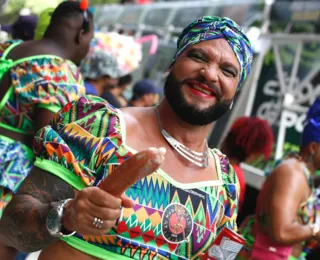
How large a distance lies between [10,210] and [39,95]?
1.10 meters

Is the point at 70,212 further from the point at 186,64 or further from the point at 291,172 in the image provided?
the point at 291,172

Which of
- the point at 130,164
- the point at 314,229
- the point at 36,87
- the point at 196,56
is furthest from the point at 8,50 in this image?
the point at 314,229

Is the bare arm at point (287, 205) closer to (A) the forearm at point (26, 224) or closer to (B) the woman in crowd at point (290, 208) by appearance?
(B) the woman in crowd at point (290, 208)

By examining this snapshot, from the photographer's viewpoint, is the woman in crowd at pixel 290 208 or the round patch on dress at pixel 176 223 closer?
the round patch on dress at pixel 176 223

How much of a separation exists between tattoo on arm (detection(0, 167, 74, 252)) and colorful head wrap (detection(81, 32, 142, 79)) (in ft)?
9.72

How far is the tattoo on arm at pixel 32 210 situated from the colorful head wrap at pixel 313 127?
2.10 m

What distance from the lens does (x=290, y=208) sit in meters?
3.19

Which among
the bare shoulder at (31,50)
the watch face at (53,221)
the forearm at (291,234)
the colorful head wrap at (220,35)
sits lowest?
the forearm at (291,234)

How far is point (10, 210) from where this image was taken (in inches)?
66.8

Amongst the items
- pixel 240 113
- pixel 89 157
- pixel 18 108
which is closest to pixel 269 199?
pixel 18 108

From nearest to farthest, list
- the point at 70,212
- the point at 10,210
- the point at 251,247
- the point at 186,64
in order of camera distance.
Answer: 1. the point at 70,212
2. the point at 10,210
3. the point at 186,64
4. the point at 251,247

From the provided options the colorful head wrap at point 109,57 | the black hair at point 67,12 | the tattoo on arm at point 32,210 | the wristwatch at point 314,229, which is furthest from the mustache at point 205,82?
the colorful head wrap at point 109,57

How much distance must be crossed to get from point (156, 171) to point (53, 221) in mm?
437

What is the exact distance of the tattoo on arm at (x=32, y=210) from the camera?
1.62 metres
